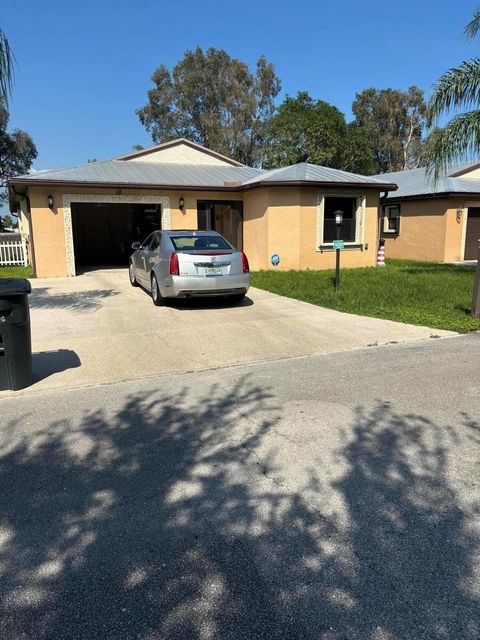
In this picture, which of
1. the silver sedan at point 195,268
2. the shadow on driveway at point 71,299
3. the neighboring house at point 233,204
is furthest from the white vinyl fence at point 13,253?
the silver sedan at point 195,268

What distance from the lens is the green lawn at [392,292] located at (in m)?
9.16

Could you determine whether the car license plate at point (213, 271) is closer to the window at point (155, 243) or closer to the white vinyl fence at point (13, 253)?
the window at point (155, 243)

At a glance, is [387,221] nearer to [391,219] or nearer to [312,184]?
[391,219]

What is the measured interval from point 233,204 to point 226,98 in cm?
3042

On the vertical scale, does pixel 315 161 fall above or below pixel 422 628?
above

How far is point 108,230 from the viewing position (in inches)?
930

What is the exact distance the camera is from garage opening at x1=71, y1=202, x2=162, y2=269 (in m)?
22.8

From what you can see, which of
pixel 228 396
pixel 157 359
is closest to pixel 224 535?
pixel 228 396

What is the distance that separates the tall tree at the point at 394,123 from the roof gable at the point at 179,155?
32.8 meters

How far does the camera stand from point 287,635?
2.05 meters

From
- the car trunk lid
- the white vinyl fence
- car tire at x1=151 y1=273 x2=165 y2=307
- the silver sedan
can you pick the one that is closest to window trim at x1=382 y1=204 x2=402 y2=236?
the silver sedan

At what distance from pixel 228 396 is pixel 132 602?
2911 mm

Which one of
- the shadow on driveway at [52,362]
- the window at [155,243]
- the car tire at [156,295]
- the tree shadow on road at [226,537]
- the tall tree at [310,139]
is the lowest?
the tree shadow on road at [226,537]

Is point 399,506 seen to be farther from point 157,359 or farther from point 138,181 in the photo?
point 138,181
